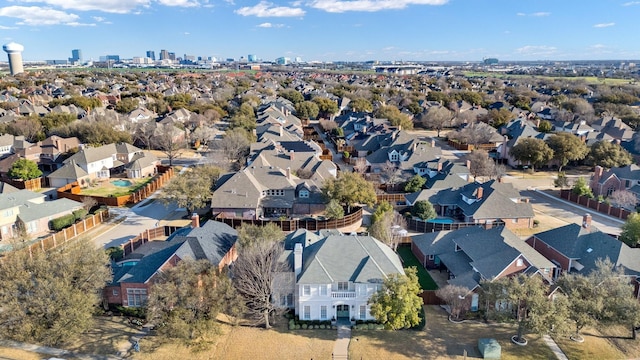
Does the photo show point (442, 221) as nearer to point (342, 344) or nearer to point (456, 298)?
point (456, 298)

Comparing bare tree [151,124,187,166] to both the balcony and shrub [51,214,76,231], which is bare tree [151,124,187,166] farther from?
the balcony

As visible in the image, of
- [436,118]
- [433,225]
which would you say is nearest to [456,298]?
[433,225]

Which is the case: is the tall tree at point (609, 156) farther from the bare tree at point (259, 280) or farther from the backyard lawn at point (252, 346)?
the bare tree at point (259, 280)

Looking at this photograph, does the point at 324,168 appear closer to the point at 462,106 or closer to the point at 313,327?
the point at 313,327

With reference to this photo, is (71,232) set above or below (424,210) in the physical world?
below

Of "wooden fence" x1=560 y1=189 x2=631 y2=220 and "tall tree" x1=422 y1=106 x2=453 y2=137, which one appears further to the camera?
"tall tree" x1=422 y1=106 x2=453 y2=137

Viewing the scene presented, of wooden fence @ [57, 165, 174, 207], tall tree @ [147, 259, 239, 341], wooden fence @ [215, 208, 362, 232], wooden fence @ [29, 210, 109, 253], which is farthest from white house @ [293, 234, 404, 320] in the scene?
wooden fence @ [57, 165, 174, 207]

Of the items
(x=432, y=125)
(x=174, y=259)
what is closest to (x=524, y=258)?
(x=174, y=259)
